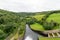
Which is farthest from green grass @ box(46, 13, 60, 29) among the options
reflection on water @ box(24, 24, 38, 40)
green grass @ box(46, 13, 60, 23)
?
reflection on water @ box(24, 24, 38, 40)

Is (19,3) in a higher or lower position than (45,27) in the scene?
higher

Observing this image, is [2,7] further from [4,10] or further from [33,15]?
[33,15]

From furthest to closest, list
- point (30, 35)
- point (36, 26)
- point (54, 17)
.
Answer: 1. point (54, 17)
2. point (36, 26)
3. point (30, 35)

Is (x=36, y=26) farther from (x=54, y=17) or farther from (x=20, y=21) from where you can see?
(x=54, y=17)

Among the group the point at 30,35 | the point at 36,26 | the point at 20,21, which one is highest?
the point at 20,21

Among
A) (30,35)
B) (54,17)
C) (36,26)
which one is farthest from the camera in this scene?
(54,17)

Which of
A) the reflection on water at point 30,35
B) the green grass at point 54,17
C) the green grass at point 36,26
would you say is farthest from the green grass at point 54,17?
the reflection on water at point 30,35

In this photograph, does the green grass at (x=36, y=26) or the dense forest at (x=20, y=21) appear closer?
the dense forest at (x=20, y=21)

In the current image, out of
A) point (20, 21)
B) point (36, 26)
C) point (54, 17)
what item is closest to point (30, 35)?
point (36, 26)

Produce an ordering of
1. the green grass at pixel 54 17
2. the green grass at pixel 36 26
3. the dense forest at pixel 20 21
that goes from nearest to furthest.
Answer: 1. the dense forest at pixel 20 21
2. the green grass at pixel 36 26
3. the green grass at pixel 54 17

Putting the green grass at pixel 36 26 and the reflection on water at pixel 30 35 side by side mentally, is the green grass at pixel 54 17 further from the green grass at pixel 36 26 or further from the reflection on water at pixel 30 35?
the reflection on water at pixel 30 35

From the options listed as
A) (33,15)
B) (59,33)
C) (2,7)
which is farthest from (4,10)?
(59,33)
